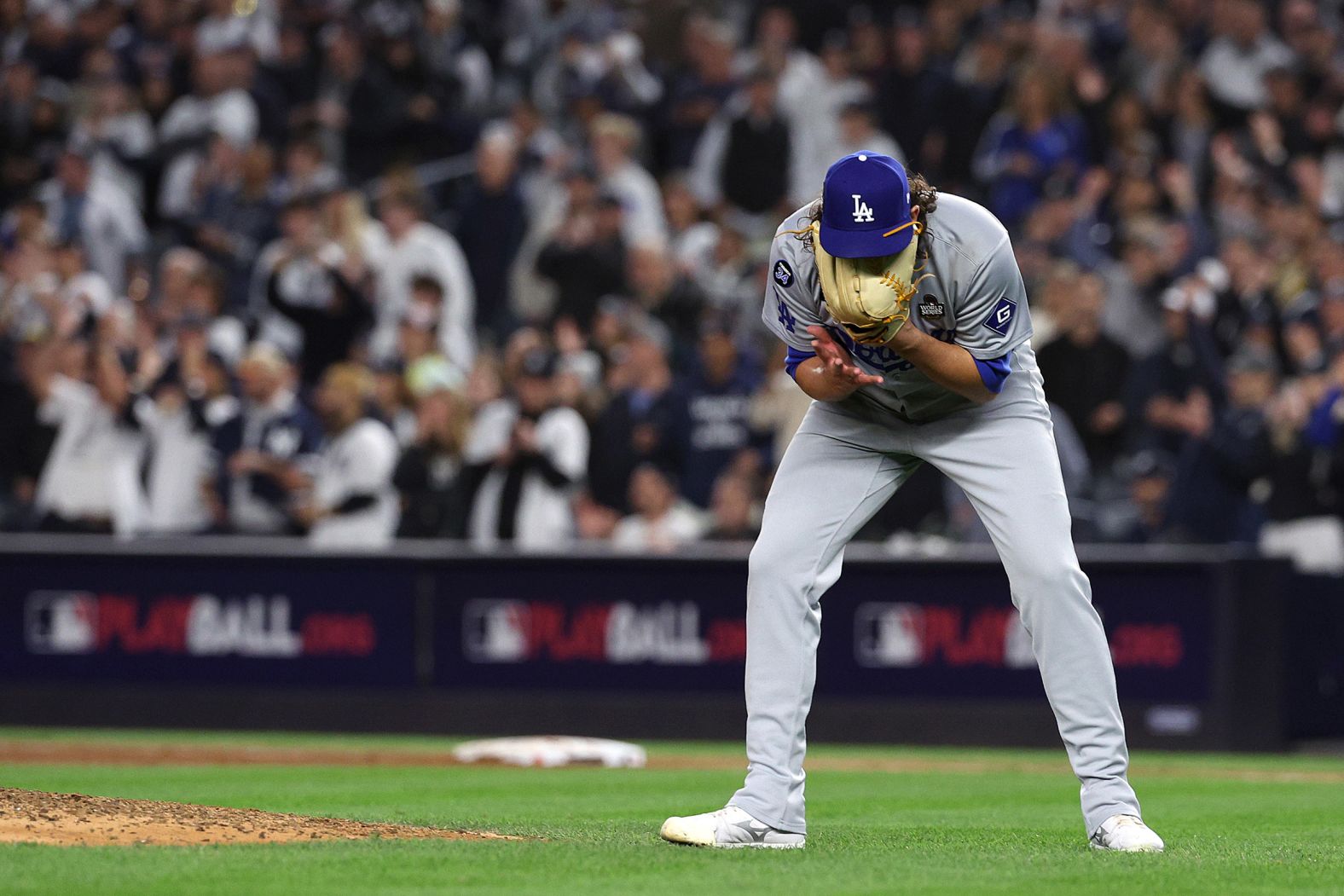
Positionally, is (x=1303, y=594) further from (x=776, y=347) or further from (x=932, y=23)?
(x=932, y=23)

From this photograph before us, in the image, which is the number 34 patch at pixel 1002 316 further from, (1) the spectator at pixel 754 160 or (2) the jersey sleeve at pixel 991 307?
(1) the spectator at pixel 754 160

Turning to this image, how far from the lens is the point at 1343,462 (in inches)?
496

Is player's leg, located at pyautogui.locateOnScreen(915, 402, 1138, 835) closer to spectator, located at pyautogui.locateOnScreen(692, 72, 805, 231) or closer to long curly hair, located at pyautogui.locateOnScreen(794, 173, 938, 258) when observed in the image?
long curly hair, located at pyautogui.locateOnScreen(794, 173, 938, 258)

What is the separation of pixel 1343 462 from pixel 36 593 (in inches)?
343

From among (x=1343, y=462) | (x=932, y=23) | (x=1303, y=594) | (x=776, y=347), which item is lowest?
(x=1303, y=594)

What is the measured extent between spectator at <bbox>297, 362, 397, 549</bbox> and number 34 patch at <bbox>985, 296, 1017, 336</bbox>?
8.59 metres

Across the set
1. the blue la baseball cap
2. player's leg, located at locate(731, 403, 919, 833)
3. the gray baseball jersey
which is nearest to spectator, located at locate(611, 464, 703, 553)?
player's leg, located at locate(731, 403, 919, 833)

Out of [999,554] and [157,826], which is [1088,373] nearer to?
[999,554]

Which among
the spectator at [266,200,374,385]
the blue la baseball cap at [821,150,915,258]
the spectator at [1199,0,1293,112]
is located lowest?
the blue la baseball cap at [821,150,915,258]

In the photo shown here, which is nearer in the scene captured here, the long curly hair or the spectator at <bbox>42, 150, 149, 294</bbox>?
the long curly hair

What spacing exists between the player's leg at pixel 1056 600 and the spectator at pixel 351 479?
8.39 meters

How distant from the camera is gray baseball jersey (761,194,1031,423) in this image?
5.65 metres

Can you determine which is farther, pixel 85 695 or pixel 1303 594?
pixel 85 695

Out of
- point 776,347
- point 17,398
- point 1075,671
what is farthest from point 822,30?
point 1075,671
